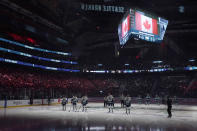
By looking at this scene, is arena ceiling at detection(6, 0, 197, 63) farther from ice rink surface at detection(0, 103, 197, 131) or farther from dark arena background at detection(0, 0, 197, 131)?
ice rink surface at detection(0, 103, 197, 131)

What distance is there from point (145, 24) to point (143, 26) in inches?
16.2

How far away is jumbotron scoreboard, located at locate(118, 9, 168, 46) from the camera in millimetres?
14477

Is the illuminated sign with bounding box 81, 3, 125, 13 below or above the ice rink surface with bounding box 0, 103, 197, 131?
above

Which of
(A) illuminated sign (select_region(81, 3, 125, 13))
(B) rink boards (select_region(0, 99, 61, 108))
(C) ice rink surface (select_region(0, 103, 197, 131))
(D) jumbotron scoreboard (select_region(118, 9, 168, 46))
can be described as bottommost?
(B) rink boards (select_region(0, 99, 61, 108))

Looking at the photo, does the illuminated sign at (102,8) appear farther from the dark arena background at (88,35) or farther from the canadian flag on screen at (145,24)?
the canadian flag on screen at (145,24)

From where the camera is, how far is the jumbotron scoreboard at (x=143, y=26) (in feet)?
47.5

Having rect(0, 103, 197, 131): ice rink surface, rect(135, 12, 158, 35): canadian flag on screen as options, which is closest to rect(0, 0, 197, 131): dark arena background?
rect(135, 12, 158, 35): canadian flag on screen

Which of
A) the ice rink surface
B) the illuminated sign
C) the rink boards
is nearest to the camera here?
the ice rink surface

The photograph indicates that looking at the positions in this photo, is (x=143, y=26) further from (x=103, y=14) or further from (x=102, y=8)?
(x=103, y=14)

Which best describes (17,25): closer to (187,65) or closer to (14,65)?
(14,65)

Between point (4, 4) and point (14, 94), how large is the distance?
13.4 meters

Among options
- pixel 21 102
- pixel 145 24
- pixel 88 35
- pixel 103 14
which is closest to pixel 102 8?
pixel 103 14

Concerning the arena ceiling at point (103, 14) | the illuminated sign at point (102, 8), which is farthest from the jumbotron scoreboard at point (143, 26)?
the illuminated sign at point (102, 8)

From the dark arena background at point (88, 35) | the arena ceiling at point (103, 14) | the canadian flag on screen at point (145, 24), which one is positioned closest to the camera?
the canadian flag on screen at point (145, 24)
